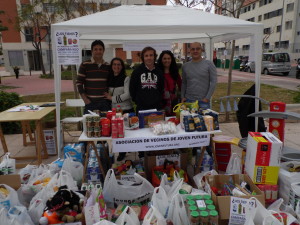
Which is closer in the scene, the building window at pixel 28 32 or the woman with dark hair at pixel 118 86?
the woman with dark hair at pixel 118 86

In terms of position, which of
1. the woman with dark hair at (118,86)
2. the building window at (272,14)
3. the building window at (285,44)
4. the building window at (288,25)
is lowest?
the woman with dark hair at (118,86)

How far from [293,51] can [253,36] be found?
30954 mm

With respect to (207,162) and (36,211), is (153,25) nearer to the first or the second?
(207,162)

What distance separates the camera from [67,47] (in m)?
2.94

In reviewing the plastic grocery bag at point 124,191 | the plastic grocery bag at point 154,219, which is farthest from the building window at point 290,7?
the plastic grocery bag at point 154,219

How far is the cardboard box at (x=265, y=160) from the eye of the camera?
7.41 ft

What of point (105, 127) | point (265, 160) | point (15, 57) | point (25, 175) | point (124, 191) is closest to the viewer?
point (265, 160)

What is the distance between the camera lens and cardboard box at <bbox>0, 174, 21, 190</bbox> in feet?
7.58

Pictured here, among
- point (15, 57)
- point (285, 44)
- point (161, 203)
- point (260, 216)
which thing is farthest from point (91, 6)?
point (285, 44)

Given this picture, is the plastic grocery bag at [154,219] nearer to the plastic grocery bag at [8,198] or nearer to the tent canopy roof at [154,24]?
the plastic grocery bag at [8,198]

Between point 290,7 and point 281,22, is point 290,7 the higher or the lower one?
the higher one

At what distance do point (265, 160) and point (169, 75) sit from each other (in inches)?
77.3

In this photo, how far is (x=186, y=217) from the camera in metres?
1.95

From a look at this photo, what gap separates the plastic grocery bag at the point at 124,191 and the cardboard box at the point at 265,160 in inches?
43.5
